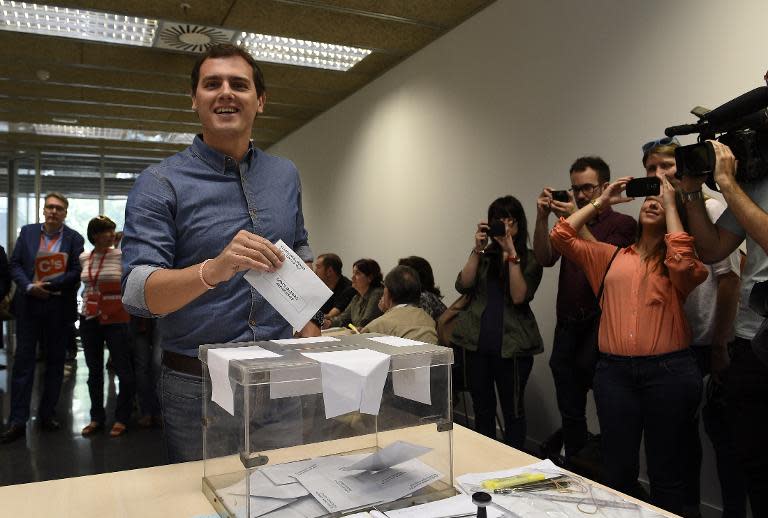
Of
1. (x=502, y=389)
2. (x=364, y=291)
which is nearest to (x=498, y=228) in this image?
(x=502, y=389)

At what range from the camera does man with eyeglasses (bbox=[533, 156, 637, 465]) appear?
8.41 feet

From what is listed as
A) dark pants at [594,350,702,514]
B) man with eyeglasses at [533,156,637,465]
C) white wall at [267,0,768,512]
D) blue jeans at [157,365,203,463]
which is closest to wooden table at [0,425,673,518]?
blue jeans at [157,365,203,463]

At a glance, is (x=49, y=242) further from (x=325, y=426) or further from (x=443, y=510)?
(x=443, y=510)

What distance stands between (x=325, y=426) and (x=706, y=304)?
1760 mm

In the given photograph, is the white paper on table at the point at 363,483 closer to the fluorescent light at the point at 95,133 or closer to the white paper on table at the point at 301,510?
the white paper on table at the point at 301,510

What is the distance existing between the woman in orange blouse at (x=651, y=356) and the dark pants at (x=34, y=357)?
3247 mm

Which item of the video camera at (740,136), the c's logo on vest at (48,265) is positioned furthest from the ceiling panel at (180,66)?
the video camera at (740,136)

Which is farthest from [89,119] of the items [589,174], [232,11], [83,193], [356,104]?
[589,174]

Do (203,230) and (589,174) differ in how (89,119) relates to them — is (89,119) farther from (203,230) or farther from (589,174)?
(203,230)

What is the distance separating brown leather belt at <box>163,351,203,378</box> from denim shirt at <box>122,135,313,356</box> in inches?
0.6

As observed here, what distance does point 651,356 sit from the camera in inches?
78.3

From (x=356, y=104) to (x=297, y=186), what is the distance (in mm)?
4465

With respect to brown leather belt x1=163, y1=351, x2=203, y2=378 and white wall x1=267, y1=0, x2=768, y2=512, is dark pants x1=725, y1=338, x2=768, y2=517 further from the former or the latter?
brown leather belt x1=163, y1=351, x2=203, y2=378

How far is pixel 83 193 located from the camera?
28.4ft
